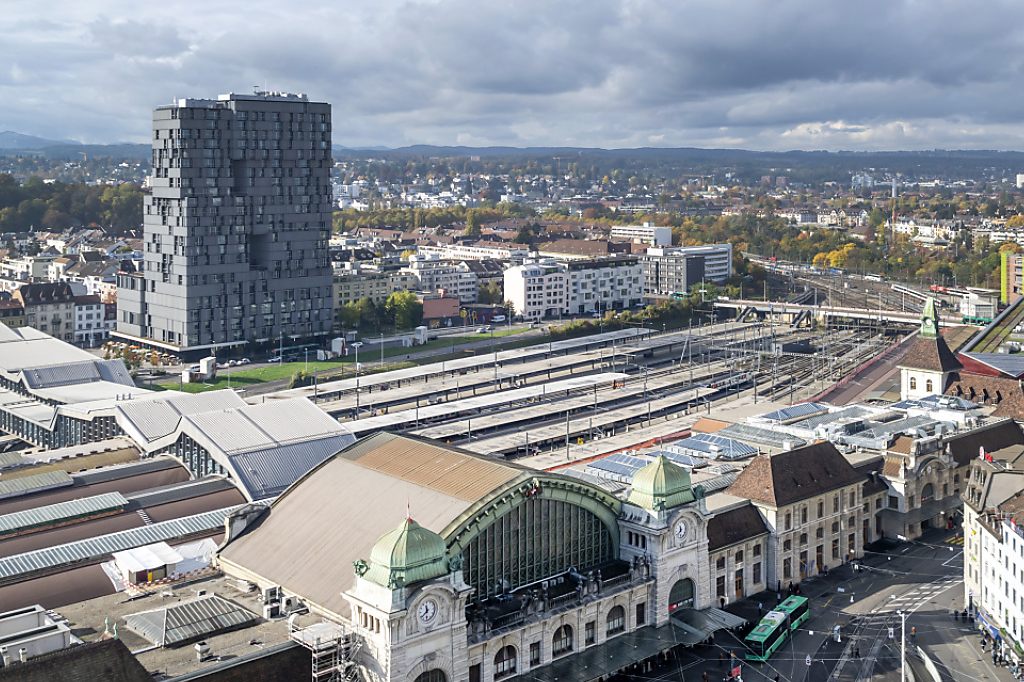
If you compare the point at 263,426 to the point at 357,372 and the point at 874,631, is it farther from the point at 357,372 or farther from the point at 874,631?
A: the point at 357,372

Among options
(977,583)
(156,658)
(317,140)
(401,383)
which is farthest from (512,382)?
(156,658)

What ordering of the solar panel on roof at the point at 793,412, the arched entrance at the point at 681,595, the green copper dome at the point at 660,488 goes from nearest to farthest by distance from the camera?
the green copper dome at the point at 660,488 < the arched entrance at the point at 681,595 < the solar panel on roof at the point at 793,412

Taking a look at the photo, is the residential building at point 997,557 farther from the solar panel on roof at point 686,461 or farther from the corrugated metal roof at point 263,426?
the corrugated metal roof at point 263,426

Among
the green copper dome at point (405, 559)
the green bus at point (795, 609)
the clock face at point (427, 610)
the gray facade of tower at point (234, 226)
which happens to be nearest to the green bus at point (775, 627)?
the green bus at point (795, 609)

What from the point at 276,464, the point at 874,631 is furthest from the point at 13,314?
the point at 874,631

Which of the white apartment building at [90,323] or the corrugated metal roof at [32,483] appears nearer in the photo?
the corrugated metal roof at [32,483]

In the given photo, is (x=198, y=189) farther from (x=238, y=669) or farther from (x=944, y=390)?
(x=238, y=669)
